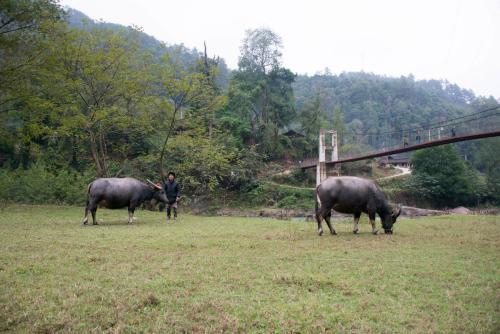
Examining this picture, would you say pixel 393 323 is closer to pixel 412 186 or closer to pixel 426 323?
pixel 426 323

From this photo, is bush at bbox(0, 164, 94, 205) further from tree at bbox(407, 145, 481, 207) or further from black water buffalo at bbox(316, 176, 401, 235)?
tree at bbox(407, 145, 481, 207)

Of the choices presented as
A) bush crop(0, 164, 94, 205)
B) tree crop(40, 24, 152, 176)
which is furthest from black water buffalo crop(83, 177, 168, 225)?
bush crop(0, 164, 94, 205)

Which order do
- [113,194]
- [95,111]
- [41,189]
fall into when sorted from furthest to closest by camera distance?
[41,189] < [95,111] < [113,194]

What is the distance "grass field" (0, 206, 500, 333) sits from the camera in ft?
13.9

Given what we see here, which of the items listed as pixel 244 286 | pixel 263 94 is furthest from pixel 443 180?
pixel 244 286

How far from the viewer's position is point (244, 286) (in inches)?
222

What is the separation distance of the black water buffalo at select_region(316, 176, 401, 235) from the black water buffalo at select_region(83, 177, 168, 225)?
23.3ft

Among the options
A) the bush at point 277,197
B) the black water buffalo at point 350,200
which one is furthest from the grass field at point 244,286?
the bush at point 277,197

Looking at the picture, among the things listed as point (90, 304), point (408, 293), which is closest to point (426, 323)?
point (408, 293)

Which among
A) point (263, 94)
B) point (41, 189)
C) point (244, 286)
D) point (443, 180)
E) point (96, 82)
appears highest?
point (263, 94)

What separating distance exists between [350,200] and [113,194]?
831 cm

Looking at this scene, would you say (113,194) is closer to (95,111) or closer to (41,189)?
(95,111)

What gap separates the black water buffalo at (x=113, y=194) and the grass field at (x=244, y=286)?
4186mm

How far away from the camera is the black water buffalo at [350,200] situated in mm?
11977
